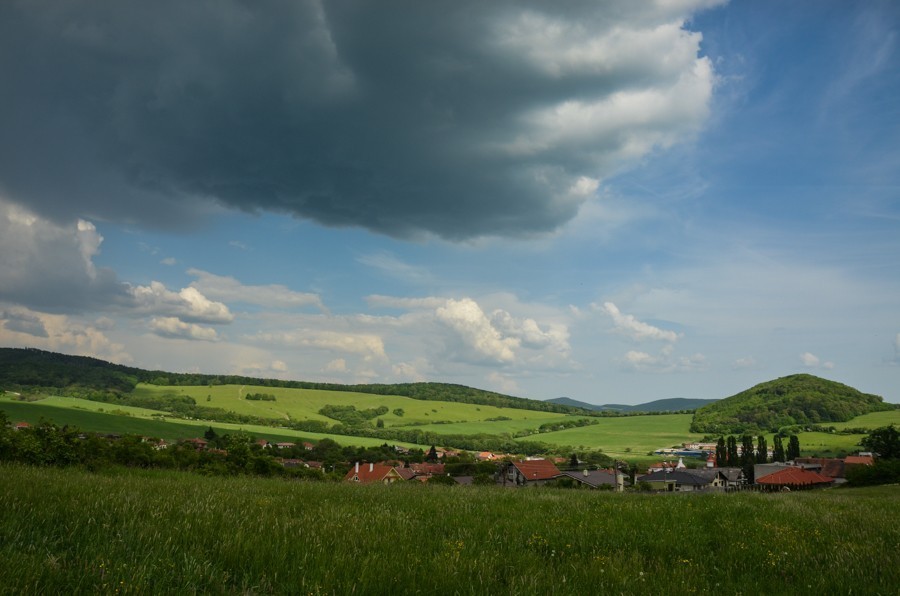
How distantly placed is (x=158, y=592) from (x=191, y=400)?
208 meters

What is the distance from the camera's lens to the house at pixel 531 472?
98.4 metres

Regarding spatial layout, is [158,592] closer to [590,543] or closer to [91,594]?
[91,594]

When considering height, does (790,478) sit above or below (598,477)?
above

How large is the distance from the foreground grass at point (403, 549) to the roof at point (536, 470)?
94207 mm

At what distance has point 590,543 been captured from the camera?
740 centimetres

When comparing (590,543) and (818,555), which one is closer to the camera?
(818,555)

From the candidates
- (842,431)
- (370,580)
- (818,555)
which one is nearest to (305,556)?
(370,580)

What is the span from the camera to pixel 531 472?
9994cm

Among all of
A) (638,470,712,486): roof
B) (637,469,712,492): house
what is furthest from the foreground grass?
(638,470,712,486): roof

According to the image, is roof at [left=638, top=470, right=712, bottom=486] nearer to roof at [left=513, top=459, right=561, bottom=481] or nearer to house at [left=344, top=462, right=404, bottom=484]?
roof at [left=513, top=459, right=561, bottom=481]

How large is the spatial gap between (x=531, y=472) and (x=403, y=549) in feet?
329

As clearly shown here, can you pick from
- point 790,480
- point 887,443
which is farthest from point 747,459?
point 790,480

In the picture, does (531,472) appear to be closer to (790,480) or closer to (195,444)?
(790,480)

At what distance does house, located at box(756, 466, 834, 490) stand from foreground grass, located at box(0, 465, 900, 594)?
98780 mm
